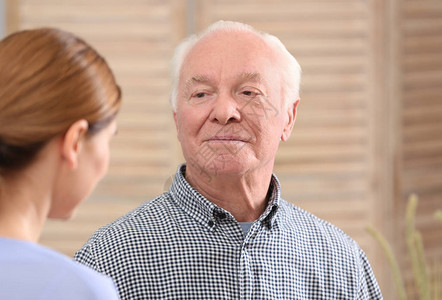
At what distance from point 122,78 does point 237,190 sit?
1.56 metres

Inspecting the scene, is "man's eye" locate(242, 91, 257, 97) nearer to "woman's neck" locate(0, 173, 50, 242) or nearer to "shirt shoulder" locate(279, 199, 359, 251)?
"shirt shoulder" locate(279, 199, 359, 251)

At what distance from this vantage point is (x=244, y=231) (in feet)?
4.66

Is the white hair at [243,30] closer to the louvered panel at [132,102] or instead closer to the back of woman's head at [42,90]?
the back of woman's head at [42,90]

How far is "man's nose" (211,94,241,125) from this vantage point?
1.37 m

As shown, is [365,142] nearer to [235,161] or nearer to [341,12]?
[341,12]

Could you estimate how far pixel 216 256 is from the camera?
1365 mm

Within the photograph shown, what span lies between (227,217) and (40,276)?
639 mm

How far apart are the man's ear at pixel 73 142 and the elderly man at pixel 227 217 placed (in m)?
0.49

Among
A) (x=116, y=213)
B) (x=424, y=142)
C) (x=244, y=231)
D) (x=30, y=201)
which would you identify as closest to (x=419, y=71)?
(x=424, y=142)

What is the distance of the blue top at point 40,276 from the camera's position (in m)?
0.78

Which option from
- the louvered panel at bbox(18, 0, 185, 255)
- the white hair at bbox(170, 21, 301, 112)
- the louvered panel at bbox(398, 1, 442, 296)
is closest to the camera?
the white hair at bbox(170, 21, 301, 112)

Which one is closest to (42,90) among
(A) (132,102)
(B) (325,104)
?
(A) (132,102)

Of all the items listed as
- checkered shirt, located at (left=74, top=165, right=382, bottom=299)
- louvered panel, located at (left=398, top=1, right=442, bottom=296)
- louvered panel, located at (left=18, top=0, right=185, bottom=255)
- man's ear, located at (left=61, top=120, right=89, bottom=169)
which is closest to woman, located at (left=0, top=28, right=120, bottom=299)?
man's ear, located at (left=61, top=120, right=89, bottom=169)

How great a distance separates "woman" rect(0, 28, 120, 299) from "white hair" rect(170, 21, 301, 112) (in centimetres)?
59
